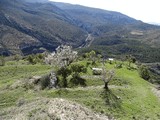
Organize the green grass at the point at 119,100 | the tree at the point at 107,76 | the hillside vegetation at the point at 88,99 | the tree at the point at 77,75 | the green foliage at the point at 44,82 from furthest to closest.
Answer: the tree at the point at 77,75 < the green foliage at the point at 44,82 < the tree at the point at 107,76 < the green grass at the point at 119,100 < the hillside vegetation at the point at 88,99

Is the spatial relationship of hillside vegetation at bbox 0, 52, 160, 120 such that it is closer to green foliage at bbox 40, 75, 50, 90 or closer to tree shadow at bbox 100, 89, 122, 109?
tree shadow at bbox 100, 89, 122, 109

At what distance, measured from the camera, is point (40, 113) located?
39.9 m

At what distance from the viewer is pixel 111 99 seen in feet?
175

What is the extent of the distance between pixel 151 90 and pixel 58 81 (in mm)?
21172

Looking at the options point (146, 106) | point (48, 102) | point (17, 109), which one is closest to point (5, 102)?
point (17, 109)

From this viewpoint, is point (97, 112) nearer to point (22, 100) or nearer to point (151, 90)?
point (22, 100)

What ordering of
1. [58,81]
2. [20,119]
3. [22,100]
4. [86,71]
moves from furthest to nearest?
[86,71] < [58,81] < [22,100] < [20,119]

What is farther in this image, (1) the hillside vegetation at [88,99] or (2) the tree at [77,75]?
(2) the tree at [77,75]

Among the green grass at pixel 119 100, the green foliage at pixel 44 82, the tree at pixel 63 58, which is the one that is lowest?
the green foliage at pixel 44 82

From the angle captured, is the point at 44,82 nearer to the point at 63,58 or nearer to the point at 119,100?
the point at 63,58

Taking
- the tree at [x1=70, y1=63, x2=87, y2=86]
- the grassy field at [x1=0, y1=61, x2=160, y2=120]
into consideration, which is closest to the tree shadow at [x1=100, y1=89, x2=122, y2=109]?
the grassy field at [x1=0, y1=61, x2=160, y2=120]

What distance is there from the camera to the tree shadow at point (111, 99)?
166ft

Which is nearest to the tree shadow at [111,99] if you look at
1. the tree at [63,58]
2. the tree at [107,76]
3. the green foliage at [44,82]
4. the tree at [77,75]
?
the tree at [107,76]

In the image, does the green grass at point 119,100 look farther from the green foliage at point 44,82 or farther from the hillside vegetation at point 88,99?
the green foliage at point 44,82
